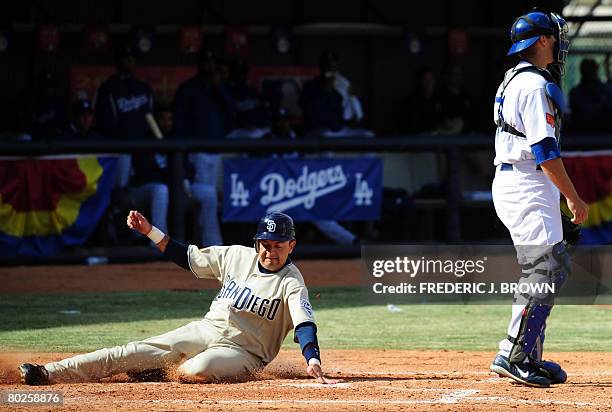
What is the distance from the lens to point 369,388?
20.6ft

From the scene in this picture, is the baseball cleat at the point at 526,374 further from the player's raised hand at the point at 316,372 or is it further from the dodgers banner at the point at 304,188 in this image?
the dodgers banner at the point at 304,188

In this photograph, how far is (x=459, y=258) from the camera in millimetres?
11953

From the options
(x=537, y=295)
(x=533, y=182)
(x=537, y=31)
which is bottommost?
(x=537, y=295)

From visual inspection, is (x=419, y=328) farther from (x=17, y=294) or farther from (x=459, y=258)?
(x=17, y=294)

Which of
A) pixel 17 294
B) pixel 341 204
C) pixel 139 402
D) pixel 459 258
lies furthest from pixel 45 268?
pixel 139 402

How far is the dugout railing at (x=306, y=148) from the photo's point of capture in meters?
11.8

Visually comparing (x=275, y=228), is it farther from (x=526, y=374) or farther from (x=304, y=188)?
(x=304, y=188)

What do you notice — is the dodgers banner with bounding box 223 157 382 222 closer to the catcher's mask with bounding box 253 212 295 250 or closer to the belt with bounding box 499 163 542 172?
the catcher's mask with bounding box 253 212 295 250

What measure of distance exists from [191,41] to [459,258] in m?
4.73

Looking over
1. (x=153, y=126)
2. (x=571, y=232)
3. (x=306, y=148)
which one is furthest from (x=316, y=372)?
(x=153, y=126)

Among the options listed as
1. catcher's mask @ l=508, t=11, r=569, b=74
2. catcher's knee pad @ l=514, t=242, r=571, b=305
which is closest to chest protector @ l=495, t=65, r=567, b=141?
catcher's mask @ l=508, t=11, r=569, b=74

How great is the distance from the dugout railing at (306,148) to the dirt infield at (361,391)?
4626 mm

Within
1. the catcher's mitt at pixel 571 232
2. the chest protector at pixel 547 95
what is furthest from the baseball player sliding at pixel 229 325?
the catcher's mitt at pixel 571 232

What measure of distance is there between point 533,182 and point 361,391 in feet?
4.38
